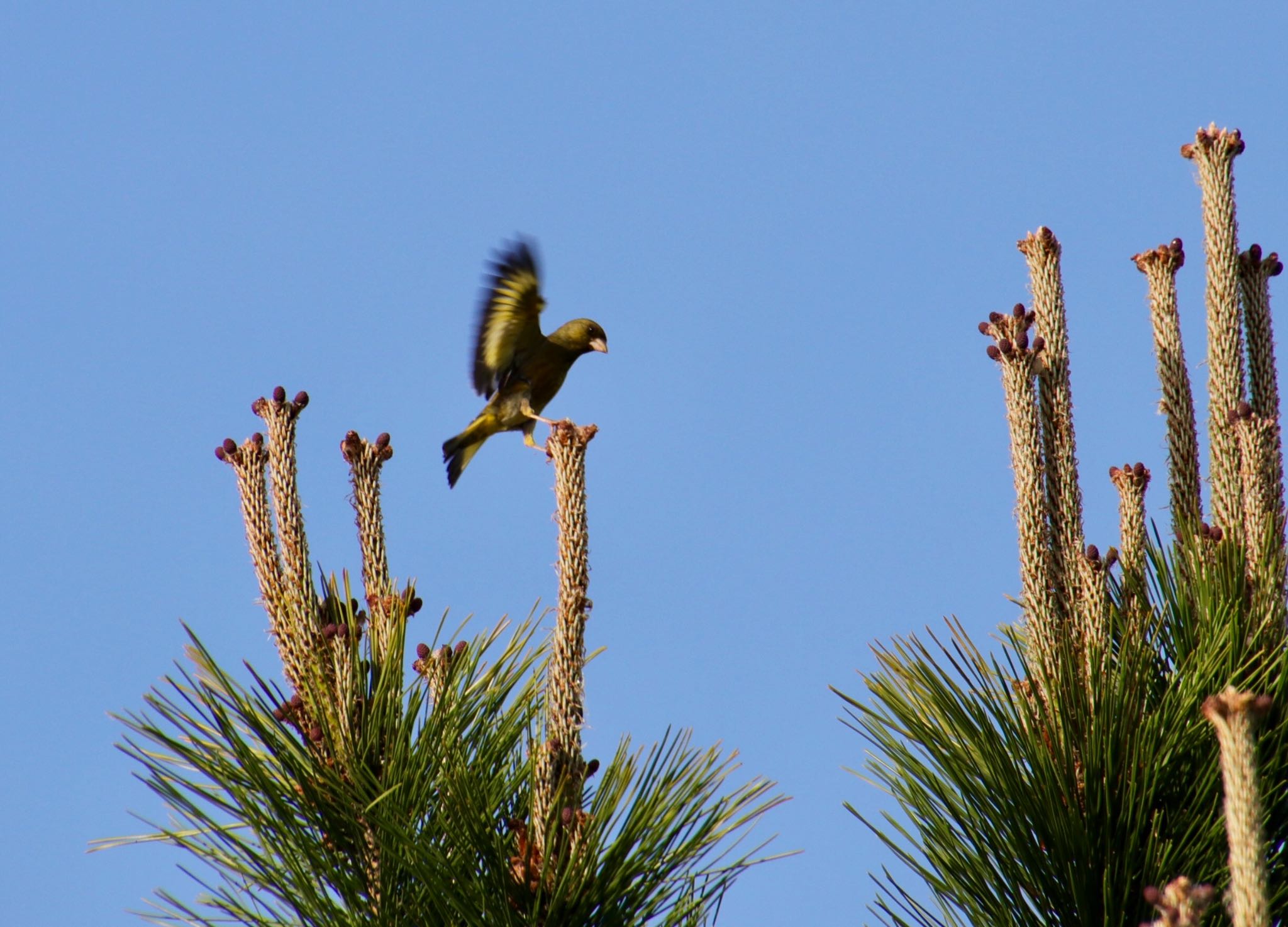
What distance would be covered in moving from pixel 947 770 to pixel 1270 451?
105cm

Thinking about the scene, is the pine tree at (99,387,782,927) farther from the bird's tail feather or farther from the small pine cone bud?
the bird's tail feather

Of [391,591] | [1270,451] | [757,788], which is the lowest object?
[757,788]

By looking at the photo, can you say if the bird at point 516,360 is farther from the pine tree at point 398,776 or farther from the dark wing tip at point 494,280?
the pine tree at point 398,776

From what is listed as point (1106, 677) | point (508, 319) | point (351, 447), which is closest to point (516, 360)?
point (508, 319)

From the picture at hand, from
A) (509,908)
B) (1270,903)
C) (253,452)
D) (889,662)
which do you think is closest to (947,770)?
(889,662)

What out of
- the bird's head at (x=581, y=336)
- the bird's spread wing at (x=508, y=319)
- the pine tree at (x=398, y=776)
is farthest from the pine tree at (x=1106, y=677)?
the bird's head at (x=581, y=336)

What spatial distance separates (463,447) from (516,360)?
721mm

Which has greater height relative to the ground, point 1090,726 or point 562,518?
point 562,518

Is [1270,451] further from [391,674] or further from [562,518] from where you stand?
[391,674]

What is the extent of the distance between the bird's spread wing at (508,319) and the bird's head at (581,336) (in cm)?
34

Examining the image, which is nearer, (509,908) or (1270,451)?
(509,908)

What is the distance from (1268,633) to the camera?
311cm

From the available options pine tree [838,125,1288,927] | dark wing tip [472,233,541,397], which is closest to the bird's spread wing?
dark wing tip [472,233,541,397]

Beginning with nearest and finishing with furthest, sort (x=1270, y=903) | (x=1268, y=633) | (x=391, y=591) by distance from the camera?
(x=1270, y=903), (x=1268, y=633), (x=391, y=591)
